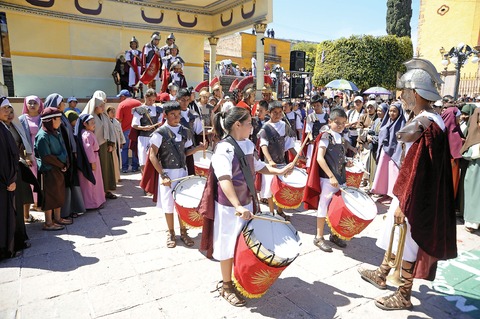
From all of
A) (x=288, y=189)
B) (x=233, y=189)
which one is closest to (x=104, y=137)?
(x=288, y=189)

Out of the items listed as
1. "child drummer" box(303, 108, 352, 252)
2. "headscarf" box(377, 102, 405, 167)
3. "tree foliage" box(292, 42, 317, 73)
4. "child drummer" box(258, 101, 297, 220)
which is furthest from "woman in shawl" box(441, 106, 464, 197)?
"tree foliage" box(292, 42, 317, 73)

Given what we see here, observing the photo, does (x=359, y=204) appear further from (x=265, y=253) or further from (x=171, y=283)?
(x=171, y=283)

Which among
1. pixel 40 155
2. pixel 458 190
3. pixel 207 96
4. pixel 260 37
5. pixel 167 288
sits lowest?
pixel 167 288

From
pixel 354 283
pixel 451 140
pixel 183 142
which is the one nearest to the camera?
pixel 354 283

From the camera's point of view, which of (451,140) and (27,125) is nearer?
(27,125)

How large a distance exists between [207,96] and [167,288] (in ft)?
17.1

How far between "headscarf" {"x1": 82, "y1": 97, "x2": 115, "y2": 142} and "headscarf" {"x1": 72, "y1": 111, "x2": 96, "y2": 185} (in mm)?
496

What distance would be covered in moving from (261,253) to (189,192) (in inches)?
67.3

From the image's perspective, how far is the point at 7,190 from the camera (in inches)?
160

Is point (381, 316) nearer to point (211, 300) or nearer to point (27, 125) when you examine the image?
point (211, 300)

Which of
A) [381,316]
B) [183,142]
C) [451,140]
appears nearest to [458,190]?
[451,140]

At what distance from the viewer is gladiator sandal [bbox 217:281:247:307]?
320 cm

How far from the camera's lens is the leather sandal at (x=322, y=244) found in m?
4.41

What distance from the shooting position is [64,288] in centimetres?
348
